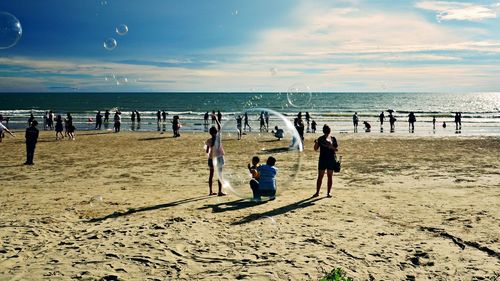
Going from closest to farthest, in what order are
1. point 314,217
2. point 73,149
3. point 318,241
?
point 318,241 < point 314,217 < point 73,149

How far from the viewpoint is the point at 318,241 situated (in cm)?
758

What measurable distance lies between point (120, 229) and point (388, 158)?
1408 cm

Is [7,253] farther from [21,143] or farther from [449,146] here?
[449,146]

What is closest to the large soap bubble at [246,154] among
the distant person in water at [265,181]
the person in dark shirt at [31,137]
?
the distant person in water at [265,181]

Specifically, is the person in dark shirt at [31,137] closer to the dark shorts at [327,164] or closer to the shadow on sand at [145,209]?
the shadow on sand at [145,209]

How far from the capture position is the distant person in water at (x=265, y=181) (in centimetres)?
948

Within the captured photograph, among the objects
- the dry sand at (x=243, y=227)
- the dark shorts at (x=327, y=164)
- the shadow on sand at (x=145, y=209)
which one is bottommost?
the dry sand at (x=243, y=227)

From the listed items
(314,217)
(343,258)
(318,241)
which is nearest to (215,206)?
(314,217)

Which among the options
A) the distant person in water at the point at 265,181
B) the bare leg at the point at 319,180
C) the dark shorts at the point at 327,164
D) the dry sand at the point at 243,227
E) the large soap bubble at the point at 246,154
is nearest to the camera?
the dry sand at the point at 243,227

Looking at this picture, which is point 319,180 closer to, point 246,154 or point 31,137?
point 246,154

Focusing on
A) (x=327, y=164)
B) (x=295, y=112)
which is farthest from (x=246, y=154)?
(x=295, y=112)

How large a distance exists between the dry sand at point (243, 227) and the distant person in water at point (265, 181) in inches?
12.3

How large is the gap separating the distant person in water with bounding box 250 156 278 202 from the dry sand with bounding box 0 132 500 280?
1.02ft

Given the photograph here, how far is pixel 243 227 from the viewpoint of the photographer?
834cm
